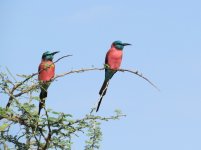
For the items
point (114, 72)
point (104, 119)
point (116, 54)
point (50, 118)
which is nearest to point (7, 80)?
point (50, 118)

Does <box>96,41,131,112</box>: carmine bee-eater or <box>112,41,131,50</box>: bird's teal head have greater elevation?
<box>112,41,131,50</box>: bird's teal head

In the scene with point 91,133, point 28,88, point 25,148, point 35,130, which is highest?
point 28,88

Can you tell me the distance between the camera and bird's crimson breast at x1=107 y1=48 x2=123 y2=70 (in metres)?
8.73

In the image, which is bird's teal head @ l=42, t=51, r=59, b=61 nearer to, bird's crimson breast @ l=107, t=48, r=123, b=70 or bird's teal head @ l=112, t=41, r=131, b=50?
bird's crimson breast @ l=107, t=48, r=123, b=70

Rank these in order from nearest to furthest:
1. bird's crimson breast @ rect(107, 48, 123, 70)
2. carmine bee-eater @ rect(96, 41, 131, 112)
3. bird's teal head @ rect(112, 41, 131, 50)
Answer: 1. carmine bee-eater @ rect(96, 41, 131, 112)
2. bird's crimson breast @ rect(107, 48, 123, 70)
3. bird's teal head @ rect(112, 41, 131, 50)

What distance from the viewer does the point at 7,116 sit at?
18.8 feet

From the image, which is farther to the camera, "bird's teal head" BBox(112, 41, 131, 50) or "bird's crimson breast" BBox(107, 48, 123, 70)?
"bird's teal head" BBox(112, 41, 131, 50)

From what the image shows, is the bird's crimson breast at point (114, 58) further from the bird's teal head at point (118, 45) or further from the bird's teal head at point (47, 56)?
the bird's teal head at point (47, 56)

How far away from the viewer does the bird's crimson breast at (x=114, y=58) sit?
8.73 metres

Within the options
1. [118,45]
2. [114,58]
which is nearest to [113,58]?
[114,58]

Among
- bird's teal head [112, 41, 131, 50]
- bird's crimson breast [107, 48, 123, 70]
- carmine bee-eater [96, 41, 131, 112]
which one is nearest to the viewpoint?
carmine bee-eater [96, 41, 131, 112]

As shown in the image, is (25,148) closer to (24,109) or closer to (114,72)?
(24,109)

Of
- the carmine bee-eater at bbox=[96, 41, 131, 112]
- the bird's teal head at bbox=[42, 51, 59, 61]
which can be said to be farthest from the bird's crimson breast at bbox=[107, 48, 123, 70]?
the bird's teal head at bbox=[42, 51, 59, 61]

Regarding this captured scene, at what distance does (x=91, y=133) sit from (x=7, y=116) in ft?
10.8
